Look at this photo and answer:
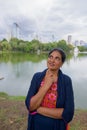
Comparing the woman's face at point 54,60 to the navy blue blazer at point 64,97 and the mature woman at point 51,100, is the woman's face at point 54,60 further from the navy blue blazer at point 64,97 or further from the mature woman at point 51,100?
the navy blue blazer at point 64,97

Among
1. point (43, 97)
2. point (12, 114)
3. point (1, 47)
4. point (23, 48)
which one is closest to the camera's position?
point (43, 97)

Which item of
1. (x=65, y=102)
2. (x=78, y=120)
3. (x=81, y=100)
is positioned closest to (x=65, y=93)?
(x=65, y=102)

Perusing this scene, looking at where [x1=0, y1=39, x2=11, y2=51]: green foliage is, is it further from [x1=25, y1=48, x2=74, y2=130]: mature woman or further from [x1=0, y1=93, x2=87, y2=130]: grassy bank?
[x1=25, y1=48, x2=74, y2=130]: mature woman

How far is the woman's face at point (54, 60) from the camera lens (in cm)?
189

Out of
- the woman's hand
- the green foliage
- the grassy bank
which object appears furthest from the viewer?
the green foliage

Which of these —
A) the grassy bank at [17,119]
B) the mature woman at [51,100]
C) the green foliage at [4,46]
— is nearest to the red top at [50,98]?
the mature woman at [51,100]

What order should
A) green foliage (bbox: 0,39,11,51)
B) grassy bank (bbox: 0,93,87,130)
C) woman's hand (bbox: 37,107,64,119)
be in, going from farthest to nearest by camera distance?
green foliage (bbox: 0,39,11,51)
grassy bank (bbox: 0,93,87,130)
woman's hand (bbox: 37,107,64,119)

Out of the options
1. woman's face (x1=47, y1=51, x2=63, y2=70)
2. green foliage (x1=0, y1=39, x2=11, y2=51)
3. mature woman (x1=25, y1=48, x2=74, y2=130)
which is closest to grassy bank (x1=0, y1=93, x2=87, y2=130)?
mature woman (x1=25, y1=48, x2=74, y2=130)

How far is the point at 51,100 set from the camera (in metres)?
1.81

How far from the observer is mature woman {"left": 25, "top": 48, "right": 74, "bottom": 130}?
1808 mm

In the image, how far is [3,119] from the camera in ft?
12.7

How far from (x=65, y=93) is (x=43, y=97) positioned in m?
0.19

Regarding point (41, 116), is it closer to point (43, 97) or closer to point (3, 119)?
point (43, 97)

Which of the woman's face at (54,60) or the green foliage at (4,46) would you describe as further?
the green foliage at (4,46)
